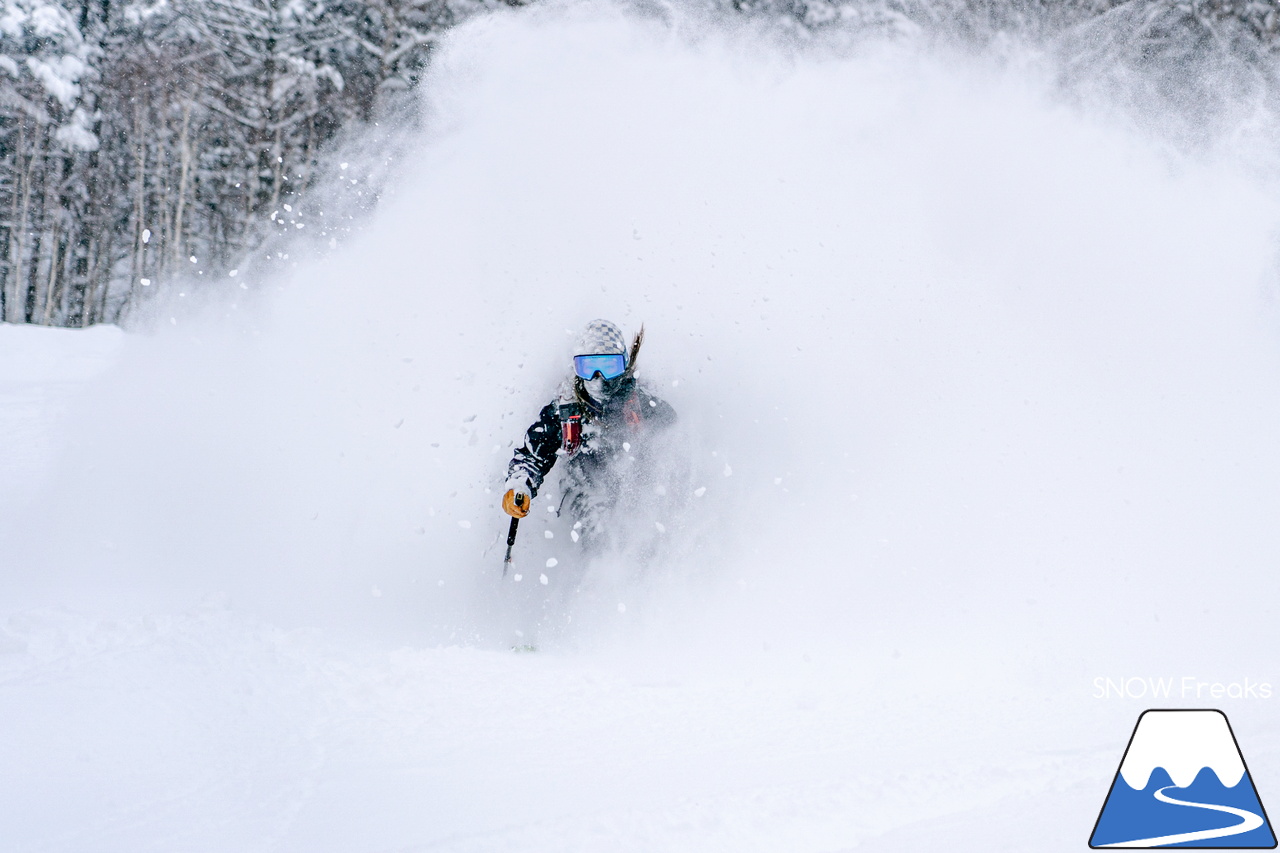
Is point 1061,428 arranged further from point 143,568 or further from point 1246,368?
point 143,568

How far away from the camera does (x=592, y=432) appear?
18.8 feet

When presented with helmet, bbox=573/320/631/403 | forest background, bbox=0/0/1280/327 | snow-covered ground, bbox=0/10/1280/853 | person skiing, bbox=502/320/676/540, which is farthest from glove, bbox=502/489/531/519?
forest background, bbox=0/0/1280/327

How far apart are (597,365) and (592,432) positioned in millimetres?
437

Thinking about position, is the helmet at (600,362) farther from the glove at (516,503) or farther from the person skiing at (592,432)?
the glove at (516,503)

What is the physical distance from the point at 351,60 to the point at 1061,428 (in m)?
21.7

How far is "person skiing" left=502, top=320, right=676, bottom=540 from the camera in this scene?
18.4 ft

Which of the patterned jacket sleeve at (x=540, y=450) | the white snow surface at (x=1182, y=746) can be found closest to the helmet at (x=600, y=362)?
the patterned jacket sleeve at (x=540, y=450)

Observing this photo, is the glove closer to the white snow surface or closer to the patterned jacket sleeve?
the patterned jacket sleeve

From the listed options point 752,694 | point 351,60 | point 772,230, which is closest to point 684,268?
point 772,230

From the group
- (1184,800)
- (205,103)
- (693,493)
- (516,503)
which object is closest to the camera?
(1184,800)

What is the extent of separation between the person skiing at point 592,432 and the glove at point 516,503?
143 millimetres

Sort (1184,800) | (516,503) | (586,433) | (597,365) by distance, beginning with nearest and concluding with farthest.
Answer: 1. (1184,800)
2. (516,503)
3. (597,365)
4. (586,433)

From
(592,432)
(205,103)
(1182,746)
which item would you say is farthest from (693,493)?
(205,103)

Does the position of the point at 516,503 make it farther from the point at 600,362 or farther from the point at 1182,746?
the point at 1182,746
